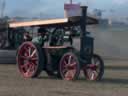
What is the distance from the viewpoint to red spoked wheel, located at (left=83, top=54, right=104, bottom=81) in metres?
19.9

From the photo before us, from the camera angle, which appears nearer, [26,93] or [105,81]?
[26,93]

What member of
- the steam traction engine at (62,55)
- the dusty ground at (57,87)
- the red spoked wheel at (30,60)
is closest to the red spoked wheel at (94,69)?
the steam traction engine at (62,55)

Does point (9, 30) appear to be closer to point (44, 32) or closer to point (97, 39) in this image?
point (44, 32)

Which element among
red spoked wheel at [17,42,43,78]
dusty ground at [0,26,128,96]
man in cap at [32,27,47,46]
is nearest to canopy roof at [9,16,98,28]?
man in cap at [32,27,47,46]

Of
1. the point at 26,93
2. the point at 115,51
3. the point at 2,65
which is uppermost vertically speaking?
the point at 26,93

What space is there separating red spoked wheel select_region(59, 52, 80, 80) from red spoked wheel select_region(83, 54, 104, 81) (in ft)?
2.05

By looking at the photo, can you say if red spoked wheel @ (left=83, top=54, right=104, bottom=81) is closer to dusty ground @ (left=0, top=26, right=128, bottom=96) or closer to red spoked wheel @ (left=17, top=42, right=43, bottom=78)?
dusty ground @ (left=0, top=26, right=128, bottom=96)

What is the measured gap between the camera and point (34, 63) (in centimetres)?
2030

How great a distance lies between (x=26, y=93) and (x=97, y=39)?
3102cm

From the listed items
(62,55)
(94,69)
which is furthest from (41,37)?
(94,69)

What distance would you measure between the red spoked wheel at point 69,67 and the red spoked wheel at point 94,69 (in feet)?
2.05

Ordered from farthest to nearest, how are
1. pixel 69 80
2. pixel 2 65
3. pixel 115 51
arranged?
pixel 115 51
pixel 2 65
pixel 69 80

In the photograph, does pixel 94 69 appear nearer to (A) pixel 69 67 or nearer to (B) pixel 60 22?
(A) pixel 69 67

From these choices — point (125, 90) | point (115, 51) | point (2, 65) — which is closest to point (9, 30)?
point (2, 65)
